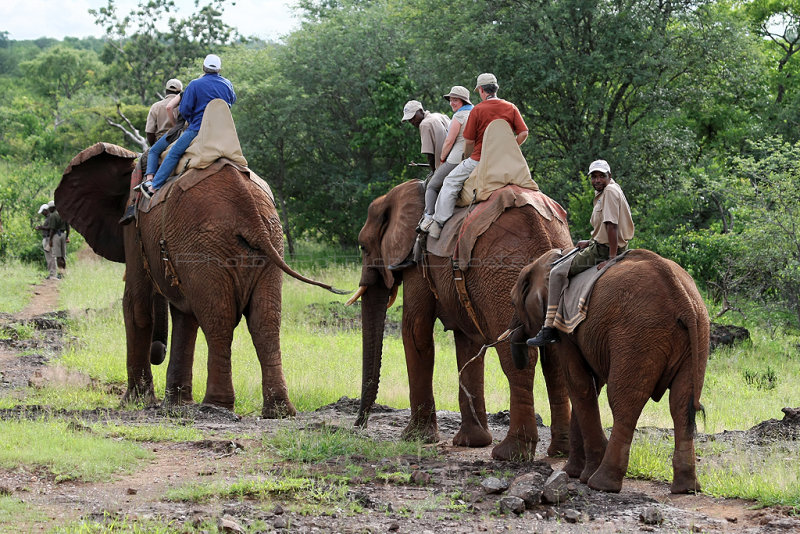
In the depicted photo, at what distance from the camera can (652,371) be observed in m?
6.96

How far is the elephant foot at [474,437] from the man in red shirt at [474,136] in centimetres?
186

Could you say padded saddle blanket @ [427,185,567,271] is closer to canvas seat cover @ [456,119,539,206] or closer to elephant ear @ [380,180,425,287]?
canvas seat cover @ [456,119,539,206]

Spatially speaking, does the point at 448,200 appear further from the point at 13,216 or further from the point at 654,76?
the point at 13,216

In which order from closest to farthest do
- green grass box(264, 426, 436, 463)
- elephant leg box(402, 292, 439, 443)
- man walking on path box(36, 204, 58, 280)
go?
green grass box(264, 426, 436, 463) < elephant leg box(402, 292, 439, 443) < man walking on path box(36, 204, 58, 280)

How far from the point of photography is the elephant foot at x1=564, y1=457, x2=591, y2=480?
785 centimetres

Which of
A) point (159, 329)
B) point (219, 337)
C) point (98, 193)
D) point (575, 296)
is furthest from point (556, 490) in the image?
point (98, 193)

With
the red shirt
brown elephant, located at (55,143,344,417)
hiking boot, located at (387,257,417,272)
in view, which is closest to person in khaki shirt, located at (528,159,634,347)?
the red shirt

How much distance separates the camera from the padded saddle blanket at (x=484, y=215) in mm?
8547

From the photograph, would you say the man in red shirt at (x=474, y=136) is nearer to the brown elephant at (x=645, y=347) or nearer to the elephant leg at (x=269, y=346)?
the elephant leg at (x=269, y=346)

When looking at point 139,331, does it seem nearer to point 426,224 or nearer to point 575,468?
point 426,224

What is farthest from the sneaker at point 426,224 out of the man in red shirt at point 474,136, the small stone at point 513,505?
the small stone at point 513,505

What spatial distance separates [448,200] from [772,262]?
10.5 m

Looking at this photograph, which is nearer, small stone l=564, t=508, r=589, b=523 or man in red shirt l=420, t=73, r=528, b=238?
small stone l=564, t=508, r=589, b=523

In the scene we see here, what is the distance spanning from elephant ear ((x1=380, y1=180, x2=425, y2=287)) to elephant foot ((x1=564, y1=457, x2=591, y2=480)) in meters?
2.82
